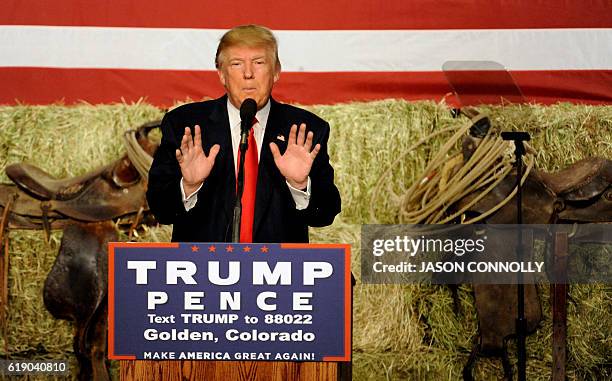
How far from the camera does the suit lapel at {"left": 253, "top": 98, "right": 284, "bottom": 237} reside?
135 inches

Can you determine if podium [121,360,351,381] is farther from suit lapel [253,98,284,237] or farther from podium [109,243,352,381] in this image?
suit lapel [253,98,284,237]

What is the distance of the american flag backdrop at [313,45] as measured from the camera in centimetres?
481

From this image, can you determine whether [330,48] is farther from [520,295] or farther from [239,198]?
[239,198]

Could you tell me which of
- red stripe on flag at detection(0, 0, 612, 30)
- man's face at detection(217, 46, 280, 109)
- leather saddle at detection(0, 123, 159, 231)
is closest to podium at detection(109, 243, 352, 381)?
man's face at detection(217, 46, 280, 109)

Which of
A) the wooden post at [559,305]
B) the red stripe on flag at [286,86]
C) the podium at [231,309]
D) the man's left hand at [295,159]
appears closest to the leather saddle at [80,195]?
the red stripe on flag at [286,86]

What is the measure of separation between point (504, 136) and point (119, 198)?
2.01 metres

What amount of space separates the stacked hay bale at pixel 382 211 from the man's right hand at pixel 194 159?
4.94 ft

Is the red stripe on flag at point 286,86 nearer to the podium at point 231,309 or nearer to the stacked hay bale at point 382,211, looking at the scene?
the stacked hay bale at point 382,211

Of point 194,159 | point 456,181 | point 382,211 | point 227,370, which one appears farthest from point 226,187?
point 456,181

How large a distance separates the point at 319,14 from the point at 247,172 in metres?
1.70

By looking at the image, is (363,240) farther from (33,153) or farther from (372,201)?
(33,153)

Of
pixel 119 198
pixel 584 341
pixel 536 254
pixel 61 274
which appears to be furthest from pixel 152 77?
pixel 584 341

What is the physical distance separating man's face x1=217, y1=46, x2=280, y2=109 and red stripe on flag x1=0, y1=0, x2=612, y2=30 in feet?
4.47

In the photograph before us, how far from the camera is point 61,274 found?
4.61 m
